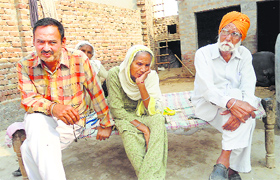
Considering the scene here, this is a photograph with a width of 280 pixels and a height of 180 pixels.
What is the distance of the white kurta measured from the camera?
2.17 m

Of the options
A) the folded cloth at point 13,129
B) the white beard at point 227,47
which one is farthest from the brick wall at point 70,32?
the white beard at point 227,47

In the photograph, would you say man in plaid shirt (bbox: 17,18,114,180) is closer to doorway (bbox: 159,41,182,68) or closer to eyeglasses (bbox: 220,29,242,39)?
eyeglasses (bbox: 220,29,242,39)

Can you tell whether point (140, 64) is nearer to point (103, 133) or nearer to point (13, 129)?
point (103, 133)

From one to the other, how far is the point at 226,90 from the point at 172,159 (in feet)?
3.74

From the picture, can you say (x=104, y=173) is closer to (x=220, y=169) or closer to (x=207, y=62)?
(x=220, y=169)

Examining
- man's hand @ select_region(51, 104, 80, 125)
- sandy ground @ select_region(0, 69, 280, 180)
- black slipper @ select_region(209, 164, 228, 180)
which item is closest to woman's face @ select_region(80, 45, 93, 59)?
sandy ground @ select_region(0, 69, 280, 180)

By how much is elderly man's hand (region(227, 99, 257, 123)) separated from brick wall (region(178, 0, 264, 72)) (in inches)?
268

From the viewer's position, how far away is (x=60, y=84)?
213cm

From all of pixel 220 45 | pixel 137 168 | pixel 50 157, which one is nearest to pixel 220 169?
pixel 137 168

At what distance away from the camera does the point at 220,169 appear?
2100 mm

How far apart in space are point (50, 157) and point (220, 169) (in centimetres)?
159

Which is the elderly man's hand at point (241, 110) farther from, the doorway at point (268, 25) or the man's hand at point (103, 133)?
the doorway at point (268, 25)

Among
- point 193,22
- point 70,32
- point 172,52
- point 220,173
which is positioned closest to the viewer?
point 220,173

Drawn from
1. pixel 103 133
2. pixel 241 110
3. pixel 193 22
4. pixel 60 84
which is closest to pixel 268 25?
pixel 193 22
